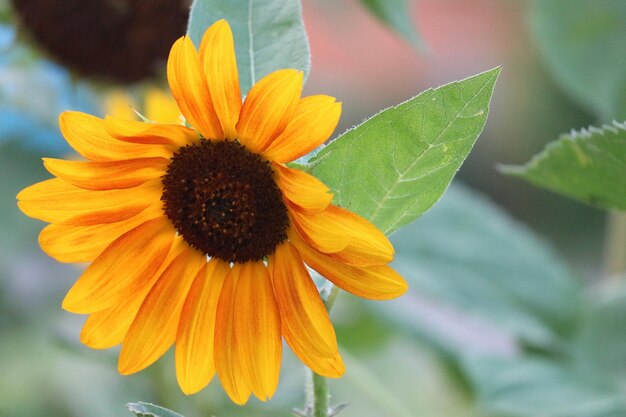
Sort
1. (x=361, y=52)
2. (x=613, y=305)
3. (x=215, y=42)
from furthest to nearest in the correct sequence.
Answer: (x=361, y=52) < (x=613, y=305) < (x=215, y=42)

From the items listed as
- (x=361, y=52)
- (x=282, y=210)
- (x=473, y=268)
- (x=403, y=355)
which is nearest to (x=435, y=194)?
(x=282, y=210)

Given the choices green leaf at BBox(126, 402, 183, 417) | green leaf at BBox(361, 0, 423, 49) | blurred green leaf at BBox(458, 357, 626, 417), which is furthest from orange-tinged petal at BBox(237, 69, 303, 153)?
blurred green leaf at BBox(458, 357, 626, 417)

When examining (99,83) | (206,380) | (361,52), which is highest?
(361,52)

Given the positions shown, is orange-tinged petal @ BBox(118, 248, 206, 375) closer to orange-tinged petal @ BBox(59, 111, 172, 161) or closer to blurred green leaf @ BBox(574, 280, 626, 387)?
orange-tinged petal @ BBox(59, 111, 172, 161)

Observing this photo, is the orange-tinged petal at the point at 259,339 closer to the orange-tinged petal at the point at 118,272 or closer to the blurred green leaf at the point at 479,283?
the orange-tinged petal at the point at 118,272

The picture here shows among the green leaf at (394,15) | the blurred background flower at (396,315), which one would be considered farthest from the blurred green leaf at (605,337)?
the green leaf at (394,15)

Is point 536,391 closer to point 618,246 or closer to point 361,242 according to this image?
point 618,246

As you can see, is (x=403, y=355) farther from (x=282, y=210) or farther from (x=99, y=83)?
(x=282, y=210)
